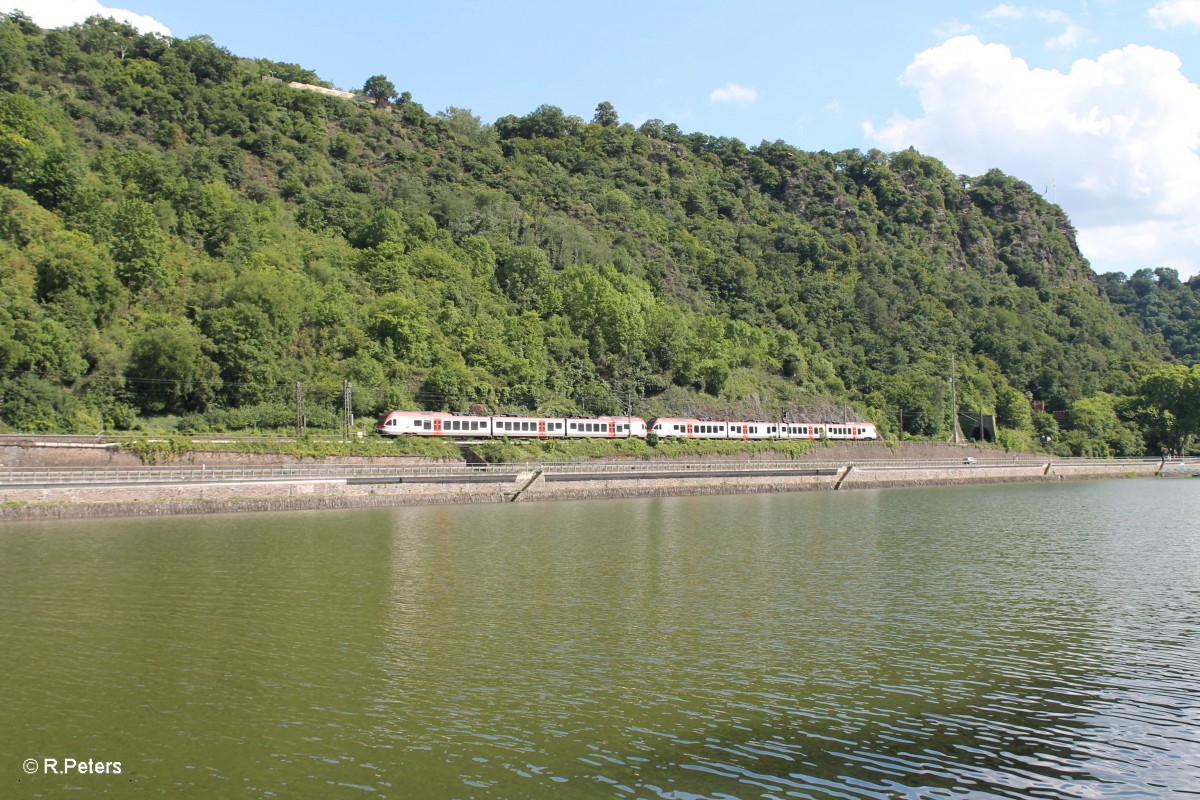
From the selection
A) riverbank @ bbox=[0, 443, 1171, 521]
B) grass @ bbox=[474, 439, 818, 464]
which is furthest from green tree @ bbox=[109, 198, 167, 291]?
grass @ bbox=[474, 439, 818, 464]

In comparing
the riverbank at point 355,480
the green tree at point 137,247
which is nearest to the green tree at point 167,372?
the green tree at point 137,247

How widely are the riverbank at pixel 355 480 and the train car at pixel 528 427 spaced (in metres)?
4.81

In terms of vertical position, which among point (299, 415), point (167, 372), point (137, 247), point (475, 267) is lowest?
point (299, 415)

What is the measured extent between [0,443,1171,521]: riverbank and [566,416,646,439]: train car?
380 centimetres

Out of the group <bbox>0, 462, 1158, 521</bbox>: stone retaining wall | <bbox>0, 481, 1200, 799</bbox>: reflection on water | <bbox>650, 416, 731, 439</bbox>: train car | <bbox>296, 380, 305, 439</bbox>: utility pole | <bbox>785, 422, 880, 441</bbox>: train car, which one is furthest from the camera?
<bbox>785, 422, 880, 441</bbox>: train car

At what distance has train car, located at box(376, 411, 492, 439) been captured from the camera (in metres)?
55.8

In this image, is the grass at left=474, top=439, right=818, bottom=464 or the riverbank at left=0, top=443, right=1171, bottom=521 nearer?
the riverbank at left=0, top=443, right=1171, bottom=521

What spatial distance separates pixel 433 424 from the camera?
5731 centimetres

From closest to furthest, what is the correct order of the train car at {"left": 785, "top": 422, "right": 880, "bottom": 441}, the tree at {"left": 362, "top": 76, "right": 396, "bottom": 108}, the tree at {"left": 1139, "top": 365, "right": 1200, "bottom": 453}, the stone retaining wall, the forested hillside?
the stone retaining wall, the forested hillside, the train car at {"left": 785, "top": 422, "right": 880, "bottom": 441}, the tree at {"left": 1139, "top": 365, "right": 1200, "bottom": 453}, the tree at {"left": 362, "top": 76, "right": 396, "bottom": 108}

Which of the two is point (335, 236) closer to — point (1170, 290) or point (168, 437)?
point (168, 437)

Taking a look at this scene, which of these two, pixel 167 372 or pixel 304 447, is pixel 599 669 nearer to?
pixel 304 447

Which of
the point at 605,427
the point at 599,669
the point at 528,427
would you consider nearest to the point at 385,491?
the point at 528,427

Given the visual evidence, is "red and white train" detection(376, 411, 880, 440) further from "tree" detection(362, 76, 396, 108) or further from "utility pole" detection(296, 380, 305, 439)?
"tree" detection(362, 76, 396, 108)

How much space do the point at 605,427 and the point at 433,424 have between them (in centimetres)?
1427
